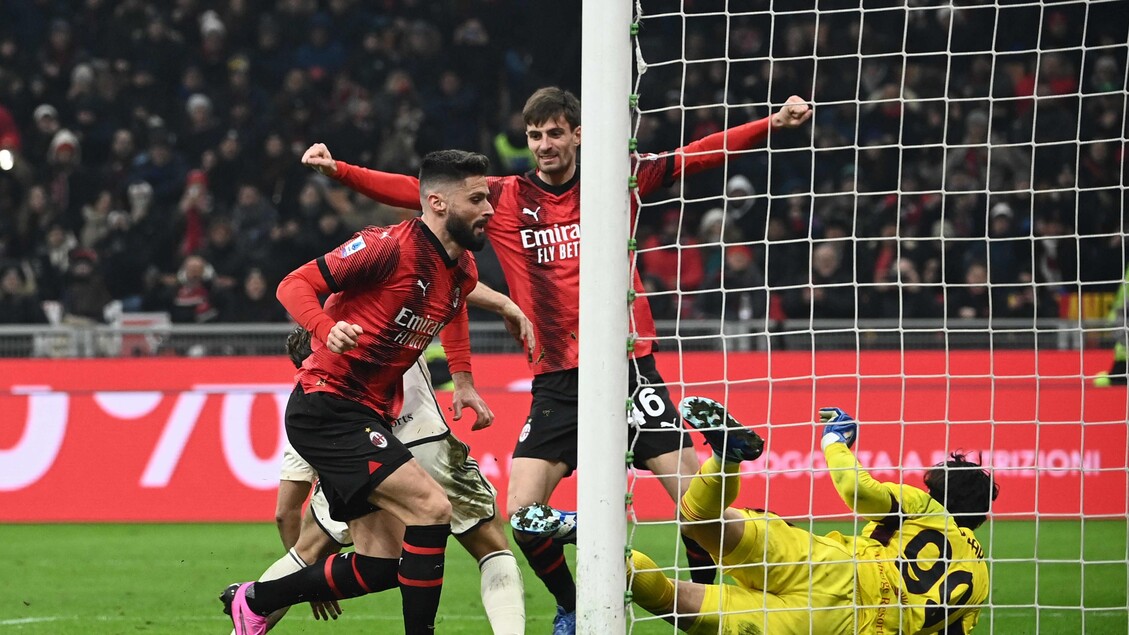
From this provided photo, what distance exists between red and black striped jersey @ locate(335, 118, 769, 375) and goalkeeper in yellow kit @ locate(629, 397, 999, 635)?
2.97ft

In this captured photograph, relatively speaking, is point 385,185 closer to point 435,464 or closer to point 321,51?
point 435,464

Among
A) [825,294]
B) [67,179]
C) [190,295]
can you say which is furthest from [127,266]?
[825,294]

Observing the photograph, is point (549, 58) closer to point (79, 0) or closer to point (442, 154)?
point (79, 0)

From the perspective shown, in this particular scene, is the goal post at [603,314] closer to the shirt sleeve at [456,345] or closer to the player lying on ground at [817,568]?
the player lying on ground at [817,568]

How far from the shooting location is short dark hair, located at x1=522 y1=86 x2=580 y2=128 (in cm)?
532

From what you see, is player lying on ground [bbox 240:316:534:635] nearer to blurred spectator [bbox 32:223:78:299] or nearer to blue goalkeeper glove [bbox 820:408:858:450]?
blue goalkeeper glove [bbox 820:408:858:450]

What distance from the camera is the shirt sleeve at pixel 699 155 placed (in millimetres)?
4984

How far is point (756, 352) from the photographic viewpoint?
10836 millimetres

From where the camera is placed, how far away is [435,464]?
17.2 ft

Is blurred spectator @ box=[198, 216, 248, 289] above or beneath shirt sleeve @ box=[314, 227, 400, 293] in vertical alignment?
beneath

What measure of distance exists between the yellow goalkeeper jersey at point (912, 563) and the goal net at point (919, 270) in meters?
1.47

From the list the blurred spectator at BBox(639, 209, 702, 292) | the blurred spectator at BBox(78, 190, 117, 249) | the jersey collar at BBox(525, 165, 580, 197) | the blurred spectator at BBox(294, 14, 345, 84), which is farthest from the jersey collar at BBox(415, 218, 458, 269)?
the blurred spectator at BBox(294, 14, 345, 84)

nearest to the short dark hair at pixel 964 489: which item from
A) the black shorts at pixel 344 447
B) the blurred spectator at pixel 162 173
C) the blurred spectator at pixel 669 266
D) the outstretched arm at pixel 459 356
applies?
the outstretched arm at pixel 459 356

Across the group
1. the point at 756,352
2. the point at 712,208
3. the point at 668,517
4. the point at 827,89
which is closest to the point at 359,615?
the point at 668,517
